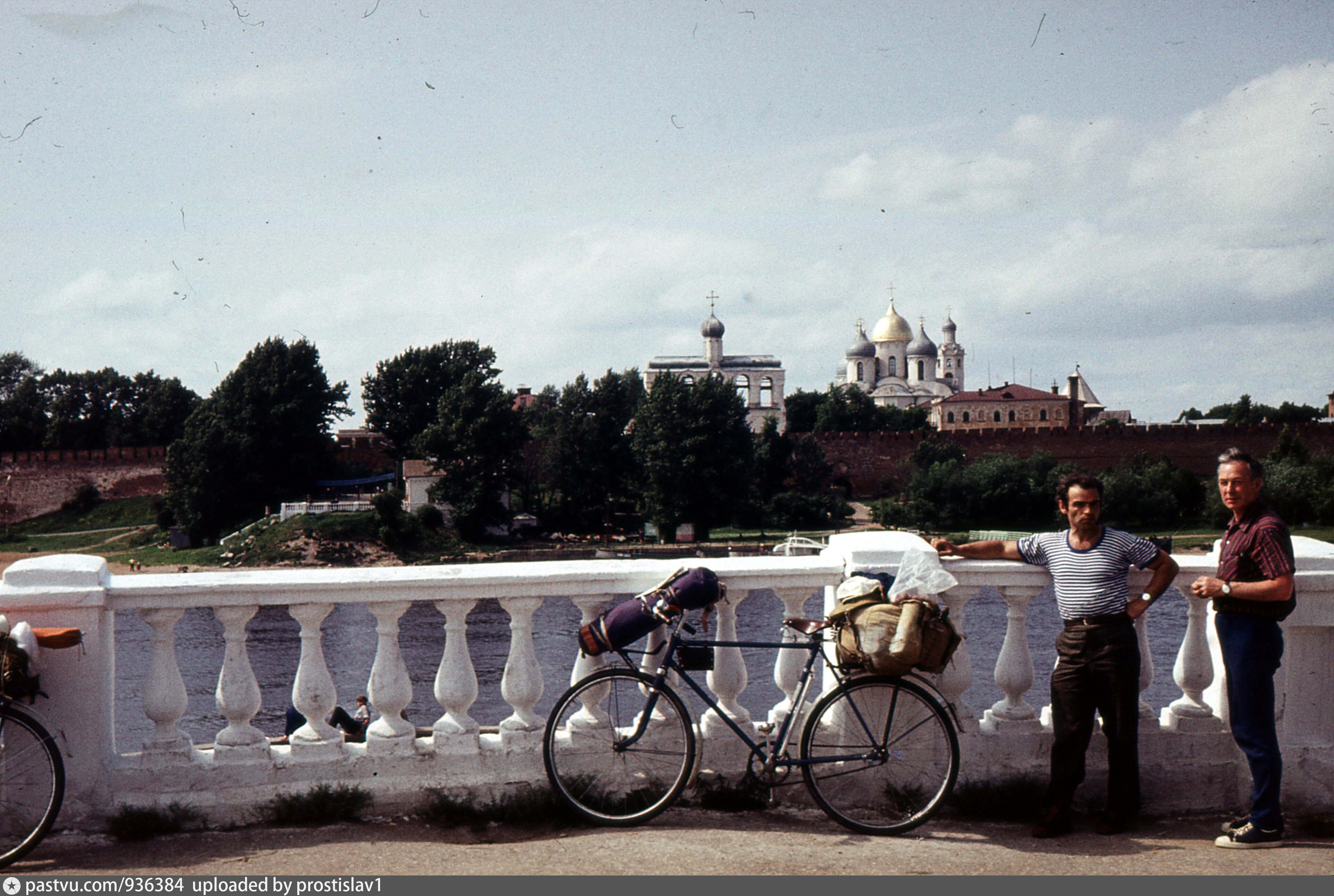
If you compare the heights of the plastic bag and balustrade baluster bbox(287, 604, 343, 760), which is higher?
the plastic bag

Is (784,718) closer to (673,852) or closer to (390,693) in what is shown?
(673,852)

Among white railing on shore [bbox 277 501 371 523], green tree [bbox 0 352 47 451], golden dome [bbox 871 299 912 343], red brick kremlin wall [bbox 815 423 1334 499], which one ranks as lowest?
white railing on shore [bbox 277 501 371 523]

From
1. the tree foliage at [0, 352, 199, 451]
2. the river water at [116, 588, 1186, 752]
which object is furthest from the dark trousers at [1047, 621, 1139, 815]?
the tree foliage at [0, 352, 199, 451]

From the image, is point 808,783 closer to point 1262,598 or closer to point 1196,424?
point 1262,598

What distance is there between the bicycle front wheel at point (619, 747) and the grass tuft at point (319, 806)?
605 millimetres

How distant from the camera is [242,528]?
5294 centimetres

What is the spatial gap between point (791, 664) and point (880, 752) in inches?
16.2

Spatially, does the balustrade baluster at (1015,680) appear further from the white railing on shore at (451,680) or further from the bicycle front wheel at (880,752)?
the bicycle front wheel at (880,752)

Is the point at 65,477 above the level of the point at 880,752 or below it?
above

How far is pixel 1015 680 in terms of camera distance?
159 inches

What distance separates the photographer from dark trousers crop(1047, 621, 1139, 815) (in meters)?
3.75

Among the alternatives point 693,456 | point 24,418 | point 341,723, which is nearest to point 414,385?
point 693,456

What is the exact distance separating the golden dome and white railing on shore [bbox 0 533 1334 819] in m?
108

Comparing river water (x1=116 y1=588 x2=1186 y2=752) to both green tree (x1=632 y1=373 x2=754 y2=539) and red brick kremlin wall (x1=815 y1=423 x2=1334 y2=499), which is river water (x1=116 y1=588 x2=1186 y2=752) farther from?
red brick kremlin wall (x1=815 y1=423 x2=1334 y2=499)
